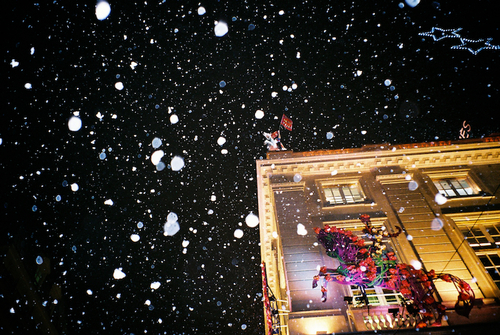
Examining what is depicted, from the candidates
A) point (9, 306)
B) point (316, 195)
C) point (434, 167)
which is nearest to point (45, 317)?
point (9, 306)

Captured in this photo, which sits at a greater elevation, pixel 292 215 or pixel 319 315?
pixel 292 215

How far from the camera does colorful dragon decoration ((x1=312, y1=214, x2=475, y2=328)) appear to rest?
7238 mm

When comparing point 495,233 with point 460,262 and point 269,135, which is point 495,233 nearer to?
point 460,262

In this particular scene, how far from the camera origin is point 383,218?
35.9ft

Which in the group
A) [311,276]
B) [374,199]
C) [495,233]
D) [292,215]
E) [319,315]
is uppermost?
[374,199]

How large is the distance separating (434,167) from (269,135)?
8.75m

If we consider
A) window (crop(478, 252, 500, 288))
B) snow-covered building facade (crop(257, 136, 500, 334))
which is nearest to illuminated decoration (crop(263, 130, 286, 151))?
snow-covered building facade (crop(257, 136, 500, 334))

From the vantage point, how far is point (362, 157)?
13258 millimetres

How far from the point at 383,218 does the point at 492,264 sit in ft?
12.7

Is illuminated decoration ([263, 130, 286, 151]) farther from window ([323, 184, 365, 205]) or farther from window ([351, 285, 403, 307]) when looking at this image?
window ([351, 285, 403, 307])

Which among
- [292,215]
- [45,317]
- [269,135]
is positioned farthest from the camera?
[45,317]

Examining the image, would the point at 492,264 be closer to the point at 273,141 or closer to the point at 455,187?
the point at 455,187

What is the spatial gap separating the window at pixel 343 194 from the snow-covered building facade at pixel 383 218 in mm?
49

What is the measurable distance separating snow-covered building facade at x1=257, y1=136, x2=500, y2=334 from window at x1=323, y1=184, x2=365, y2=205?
0.05m
